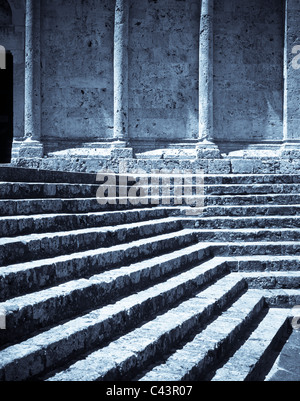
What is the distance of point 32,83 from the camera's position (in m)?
10.1

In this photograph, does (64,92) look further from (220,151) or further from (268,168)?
(268,168)

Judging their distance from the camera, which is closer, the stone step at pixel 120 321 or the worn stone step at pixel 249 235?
the stone step at pixel 120 321

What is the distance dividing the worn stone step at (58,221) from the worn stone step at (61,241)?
0.11 meters

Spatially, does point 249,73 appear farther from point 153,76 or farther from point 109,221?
point 109,221

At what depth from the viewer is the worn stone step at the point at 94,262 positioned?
8.96 feet

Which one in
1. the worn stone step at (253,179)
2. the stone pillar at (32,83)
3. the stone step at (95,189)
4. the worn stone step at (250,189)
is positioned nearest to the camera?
the stone step at (95,189)

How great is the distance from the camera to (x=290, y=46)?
10.2 meters

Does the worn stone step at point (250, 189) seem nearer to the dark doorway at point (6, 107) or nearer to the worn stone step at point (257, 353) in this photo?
the worn stone step at point (257, 353)

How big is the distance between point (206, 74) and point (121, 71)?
7.10ft

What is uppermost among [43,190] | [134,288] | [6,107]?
[6,107]

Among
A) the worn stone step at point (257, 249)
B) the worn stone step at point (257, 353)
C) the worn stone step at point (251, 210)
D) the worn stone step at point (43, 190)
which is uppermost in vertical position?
the worn stone step at point (43, 190)

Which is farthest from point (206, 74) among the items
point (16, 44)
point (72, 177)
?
point (72, 177)

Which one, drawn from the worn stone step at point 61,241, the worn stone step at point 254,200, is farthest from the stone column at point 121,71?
the worn stone step at point 61,241
